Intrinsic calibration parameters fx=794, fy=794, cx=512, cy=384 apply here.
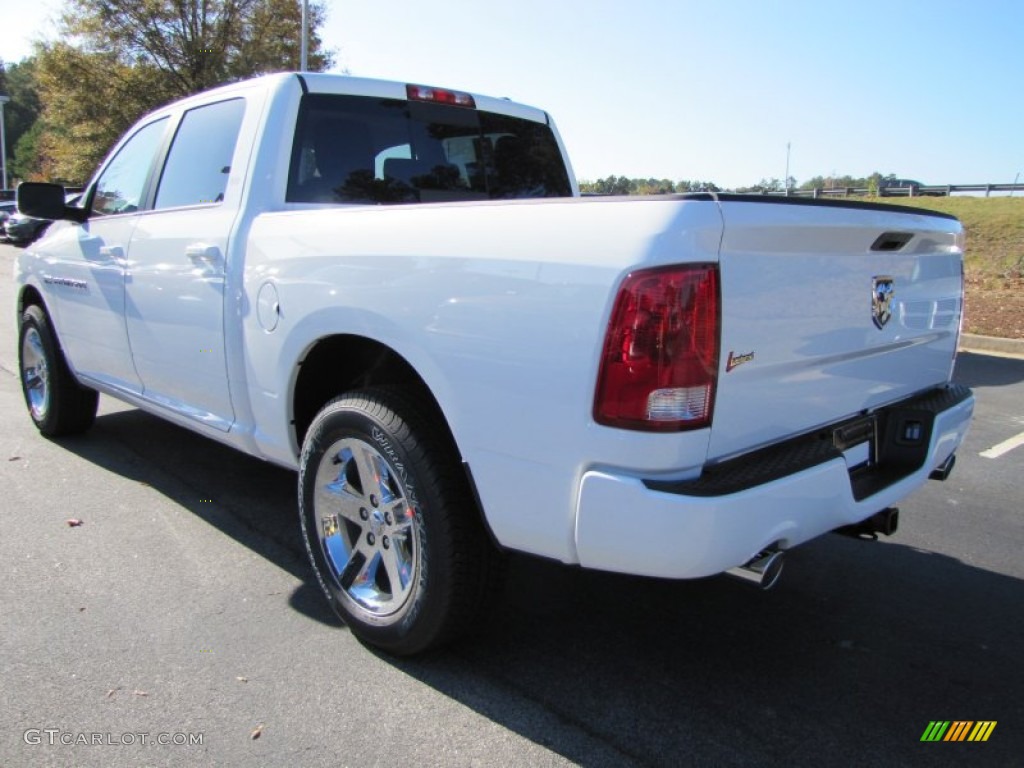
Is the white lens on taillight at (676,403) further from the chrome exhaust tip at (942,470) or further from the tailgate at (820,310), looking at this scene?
the chrome exhaust tip at (942,470)

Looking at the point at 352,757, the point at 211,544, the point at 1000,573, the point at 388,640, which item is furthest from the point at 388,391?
the point at 1000,573

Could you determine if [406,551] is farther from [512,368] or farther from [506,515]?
[512,368]

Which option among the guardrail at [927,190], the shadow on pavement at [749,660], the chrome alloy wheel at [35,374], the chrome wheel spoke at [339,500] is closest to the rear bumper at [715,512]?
the shadow on pavement at [749,660]

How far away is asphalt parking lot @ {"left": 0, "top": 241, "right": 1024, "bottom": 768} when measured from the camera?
7.79 feet

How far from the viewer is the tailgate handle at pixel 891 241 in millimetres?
2568

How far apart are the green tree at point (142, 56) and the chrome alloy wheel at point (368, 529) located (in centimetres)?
2606

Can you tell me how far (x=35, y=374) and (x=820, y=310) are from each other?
5182 millimetres

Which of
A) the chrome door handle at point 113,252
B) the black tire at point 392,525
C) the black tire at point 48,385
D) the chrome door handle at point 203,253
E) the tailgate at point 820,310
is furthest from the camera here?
the black tire at point 48,385

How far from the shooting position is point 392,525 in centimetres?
274

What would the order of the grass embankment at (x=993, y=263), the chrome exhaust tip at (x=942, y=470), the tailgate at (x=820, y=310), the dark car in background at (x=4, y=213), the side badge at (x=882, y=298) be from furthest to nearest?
the dark car in background at (x=4, y=213) < the grass embankment at (x=993, y=263) < the chrome exhaust tip at (x=942, y=470) < the side badge at (x=882, y=298) < the tailgate at (x=820, y=310)

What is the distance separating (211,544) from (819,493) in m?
2.77

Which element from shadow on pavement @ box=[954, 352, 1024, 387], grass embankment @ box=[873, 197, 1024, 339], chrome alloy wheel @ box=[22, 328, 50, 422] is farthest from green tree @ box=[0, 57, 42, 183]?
shadow on pavement @ box=[954, 352, 1024, 387]

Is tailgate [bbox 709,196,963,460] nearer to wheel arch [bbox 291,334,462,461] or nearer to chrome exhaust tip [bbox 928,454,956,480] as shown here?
chrome exhaust tip [bbox 928,454,956,480]

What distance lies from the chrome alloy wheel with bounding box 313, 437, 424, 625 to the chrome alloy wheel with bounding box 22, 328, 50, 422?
3210mm
